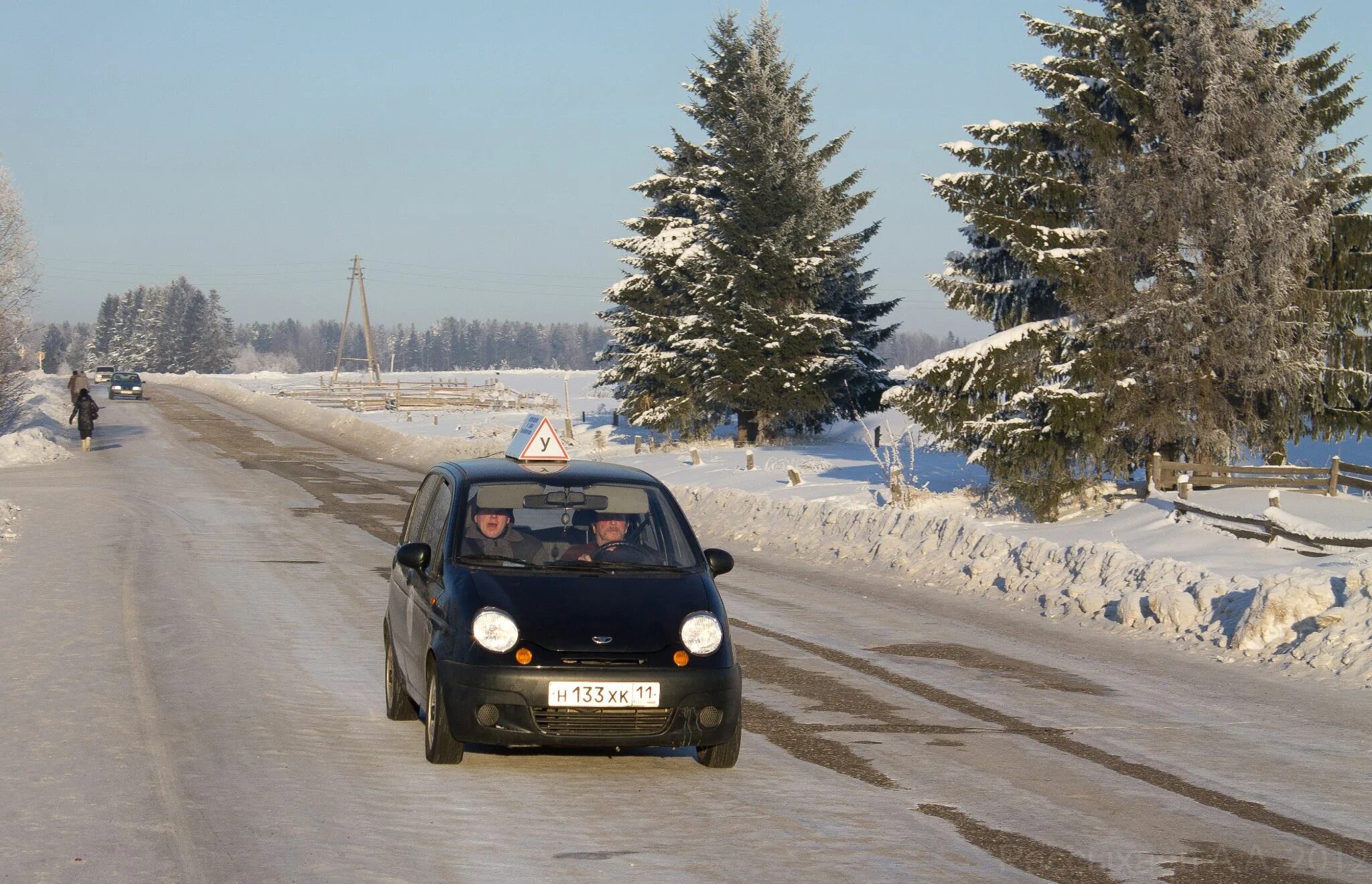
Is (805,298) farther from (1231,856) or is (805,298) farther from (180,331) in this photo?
(180,331)

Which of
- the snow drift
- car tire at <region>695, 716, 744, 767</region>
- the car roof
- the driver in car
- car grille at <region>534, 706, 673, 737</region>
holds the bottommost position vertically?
the snow drift

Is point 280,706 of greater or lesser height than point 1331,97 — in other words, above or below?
below

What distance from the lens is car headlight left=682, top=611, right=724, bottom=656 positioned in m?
7.12

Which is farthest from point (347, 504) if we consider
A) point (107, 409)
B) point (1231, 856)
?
point (107, 409)

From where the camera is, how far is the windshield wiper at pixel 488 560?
7.69m

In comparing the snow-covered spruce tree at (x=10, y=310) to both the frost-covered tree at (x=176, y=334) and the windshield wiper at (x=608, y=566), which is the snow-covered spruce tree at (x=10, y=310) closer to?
the windshield wiper at (x=608, y=566)

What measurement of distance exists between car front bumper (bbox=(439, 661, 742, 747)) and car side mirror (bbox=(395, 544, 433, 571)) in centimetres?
104

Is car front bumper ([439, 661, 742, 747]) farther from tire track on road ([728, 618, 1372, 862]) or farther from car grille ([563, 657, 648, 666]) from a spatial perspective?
tire track on road ([728, 618, 1372, 862])

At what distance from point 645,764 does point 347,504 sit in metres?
19.4

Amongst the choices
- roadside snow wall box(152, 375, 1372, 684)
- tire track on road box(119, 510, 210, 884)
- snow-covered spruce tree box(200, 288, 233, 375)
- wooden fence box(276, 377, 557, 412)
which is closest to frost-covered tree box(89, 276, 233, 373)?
snow-covered spruce tree box(200, 288, 233, 375)

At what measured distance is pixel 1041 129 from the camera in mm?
24344

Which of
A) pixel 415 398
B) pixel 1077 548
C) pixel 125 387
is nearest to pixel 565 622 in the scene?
pixel 1077 548

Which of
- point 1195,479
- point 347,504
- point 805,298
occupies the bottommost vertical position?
point 347,504

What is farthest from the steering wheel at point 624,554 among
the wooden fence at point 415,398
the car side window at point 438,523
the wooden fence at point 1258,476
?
the wooden fence at point 415,398
